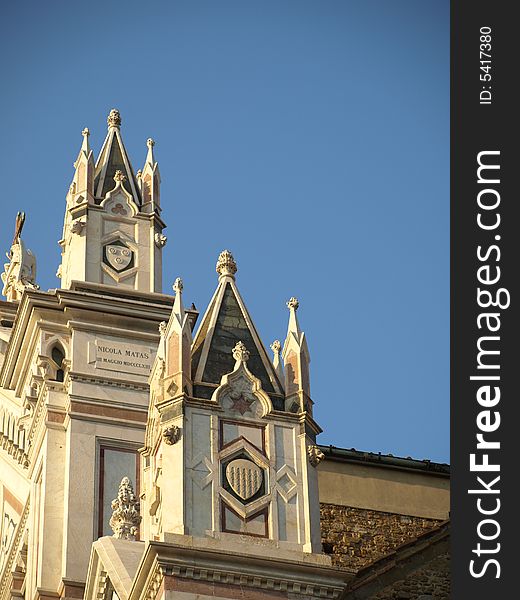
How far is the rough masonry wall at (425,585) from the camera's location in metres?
28.3

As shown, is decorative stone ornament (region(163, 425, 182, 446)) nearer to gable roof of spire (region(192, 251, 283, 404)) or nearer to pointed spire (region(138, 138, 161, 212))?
gable roof of spire (region(192, 251, 283, 404))

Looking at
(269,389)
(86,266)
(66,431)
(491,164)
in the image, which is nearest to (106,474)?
(66,431)

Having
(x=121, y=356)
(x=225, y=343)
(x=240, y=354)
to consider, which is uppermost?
(x=121, y=356)

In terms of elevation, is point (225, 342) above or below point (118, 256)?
below

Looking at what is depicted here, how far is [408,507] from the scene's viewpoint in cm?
3566

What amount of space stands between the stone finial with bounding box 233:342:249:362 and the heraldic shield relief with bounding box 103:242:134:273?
7676mm

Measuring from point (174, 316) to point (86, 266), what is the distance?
7.42m

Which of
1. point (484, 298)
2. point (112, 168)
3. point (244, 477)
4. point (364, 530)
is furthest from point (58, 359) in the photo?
point (484, 298)

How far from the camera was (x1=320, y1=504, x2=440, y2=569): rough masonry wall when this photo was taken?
33562 mm

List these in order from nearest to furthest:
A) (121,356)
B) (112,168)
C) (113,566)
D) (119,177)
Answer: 1. (113,566)
2. (121,356)
3. (119,177)
4. (112,168)

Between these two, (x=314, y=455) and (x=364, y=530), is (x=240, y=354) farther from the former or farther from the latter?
(x=364, y=530)

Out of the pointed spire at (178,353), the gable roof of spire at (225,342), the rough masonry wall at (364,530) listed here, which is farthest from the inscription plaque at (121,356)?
the pointed spire at (178,353)

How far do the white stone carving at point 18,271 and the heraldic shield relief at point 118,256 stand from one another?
26.9 ft

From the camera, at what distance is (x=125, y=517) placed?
92.3ft
